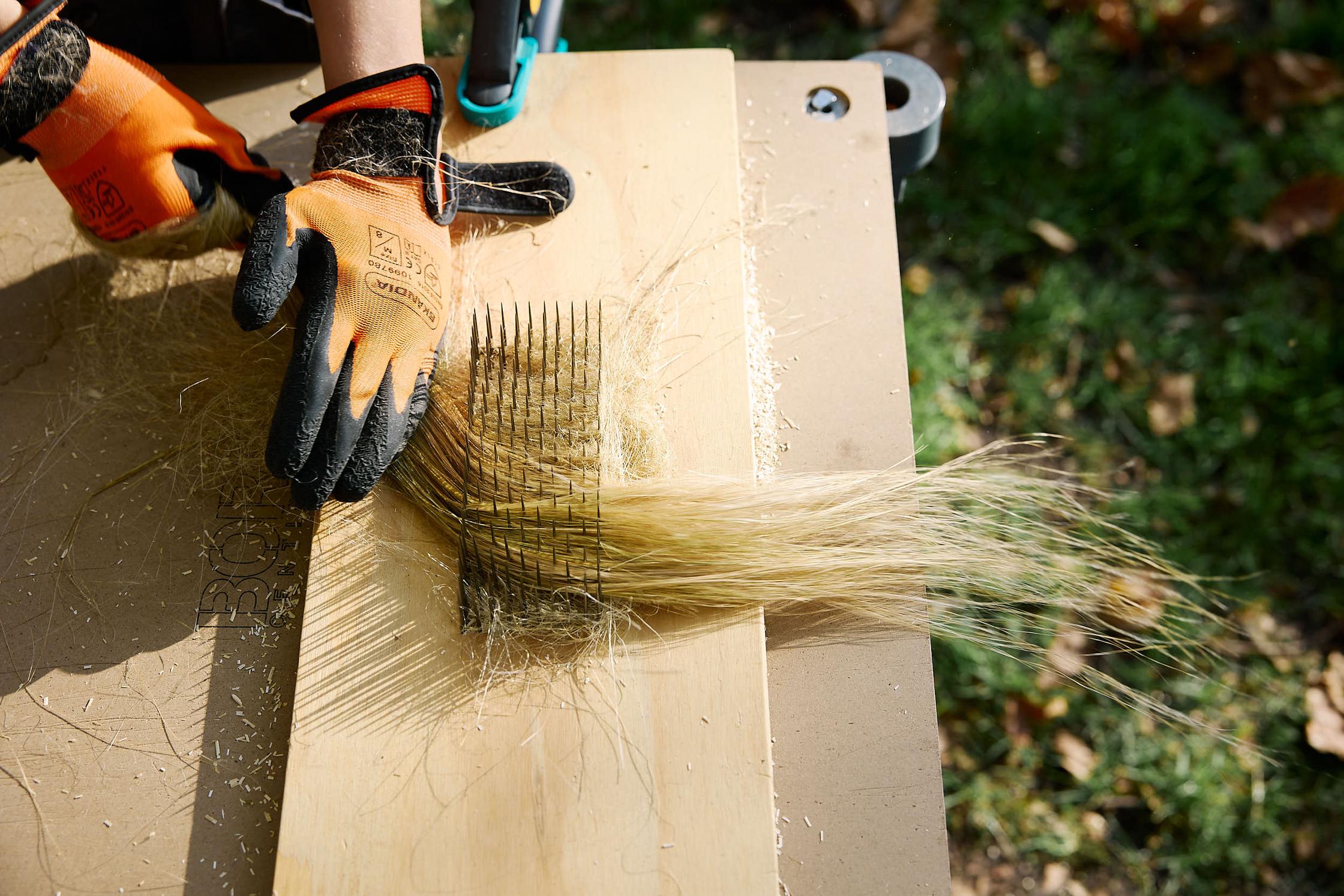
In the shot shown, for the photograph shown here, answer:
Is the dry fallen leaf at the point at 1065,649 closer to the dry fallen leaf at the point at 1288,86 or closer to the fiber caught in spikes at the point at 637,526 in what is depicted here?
Answer: the fiber caught in spikes at the point at 637,526

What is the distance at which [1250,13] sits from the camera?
9.27ft

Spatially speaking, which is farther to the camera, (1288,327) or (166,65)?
(1288,327)

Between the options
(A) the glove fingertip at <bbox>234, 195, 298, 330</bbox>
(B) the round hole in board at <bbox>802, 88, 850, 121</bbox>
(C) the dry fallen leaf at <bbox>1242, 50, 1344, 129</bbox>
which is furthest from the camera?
(C) the dry fallen leaf at <bbox>1242, 50, 1344, 129</bbox>

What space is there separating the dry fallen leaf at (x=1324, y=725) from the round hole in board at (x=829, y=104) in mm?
1860

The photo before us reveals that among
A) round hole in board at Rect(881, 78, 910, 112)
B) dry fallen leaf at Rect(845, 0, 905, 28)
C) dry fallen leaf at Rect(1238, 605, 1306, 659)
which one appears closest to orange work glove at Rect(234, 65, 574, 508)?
round hole in board at Rect(881, 78, 910, 112)

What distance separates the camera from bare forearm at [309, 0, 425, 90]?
1.51 metres

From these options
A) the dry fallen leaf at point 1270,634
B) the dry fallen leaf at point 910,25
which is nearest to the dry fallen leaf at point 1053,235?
the dry fallen leaf at point 910,25

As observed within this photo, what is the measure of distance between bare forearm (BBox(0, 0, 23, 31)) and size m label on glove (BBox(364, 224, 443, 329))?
0.60 meters

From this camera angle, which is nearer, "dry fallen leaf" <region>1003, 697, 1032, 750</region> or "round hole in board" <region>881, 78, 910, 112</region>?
"round hole in board" <region>881, 78, 910, 112</region>

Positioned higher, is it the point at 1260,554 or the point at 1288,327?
the point at 1288,327

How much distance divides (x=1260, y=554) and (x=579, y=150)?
2024 millimetres

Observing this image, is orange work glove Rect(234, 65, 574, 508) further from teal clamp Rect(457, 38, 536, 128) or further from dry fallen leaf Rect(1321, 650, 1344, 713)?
dry fallen leaf Rect(1321, 650, 1344, 713)

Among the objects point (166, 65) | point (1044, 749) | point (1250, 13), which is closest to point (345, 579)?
point (166, 65)

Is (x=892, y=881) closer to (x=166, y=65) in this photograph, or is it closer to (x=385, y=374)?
(x=385, y=374)
